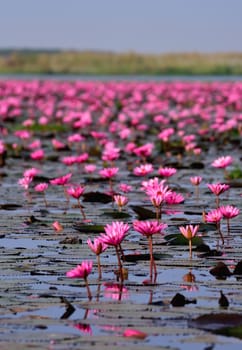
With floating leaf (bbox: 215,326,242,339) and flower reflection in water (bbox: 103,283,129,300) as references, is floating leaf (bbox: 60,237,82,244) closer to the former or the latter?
flower reflection in water (bbox: 103,283,129,300)

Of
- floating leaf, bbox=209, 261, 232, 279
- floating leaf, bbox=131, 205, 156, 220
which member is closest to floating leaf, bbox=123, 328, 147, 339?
floating leaf, bbox=209, 261, 232, 279

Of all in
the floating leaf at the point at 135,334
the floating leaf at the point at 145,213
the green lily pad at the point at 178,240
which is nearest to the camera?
the floating leaf at the point at 135,334

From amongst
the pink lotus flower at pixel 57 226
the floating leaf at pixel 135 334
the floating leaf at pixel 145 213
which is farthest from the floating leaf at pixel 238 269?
the floating leaf at pixel 145 213

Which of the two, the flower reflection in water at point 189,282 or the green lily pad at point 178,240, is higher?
the green lily pad at point 178,240

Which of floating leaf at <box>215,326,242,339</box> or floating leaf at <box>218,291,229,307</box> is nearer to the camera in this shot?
floating leaf at <box>215,326,242,339</box>

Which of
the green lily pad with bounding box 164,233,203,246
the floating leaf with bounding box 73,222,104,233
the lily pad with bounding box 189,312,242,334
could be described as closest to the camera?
the lily pad with bounding box 189,312,242,334

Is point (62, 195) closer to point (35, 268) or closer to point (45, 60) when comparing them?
point (35, 268)

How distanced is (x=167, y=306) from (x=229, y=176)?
5.10m

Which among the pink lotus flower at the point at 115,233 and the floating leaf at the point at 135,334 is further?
the pink lotus flower at the point at 115,233

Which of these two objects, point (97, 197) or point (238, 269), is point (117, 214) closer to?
point (97, 197)

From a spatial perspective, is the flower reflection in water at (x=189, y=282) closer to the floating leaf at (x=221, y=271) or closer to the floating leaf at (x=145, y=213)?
the floating leaf at (x=221, y=271)

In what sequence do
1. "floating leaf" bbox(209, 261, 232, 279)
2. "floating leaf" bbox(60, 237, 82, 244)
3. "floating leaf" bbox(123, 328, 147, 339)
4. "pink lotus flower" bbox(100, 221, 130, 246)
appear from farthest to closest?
"floating leaf" bbox(60, 237, 82, 244), "floating leaf" bbox(209, 261, 232, 279), "pink lotus flower" bbox(100, 221, 130, 246), "floating leaf" bbox(123, 328, 147, 339)

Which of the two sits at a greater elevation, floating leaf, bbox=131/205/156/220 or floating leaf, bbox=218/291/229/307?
floating leaf, bbox=131/205/156/220

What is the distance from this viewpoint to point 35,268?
451 centimetres
